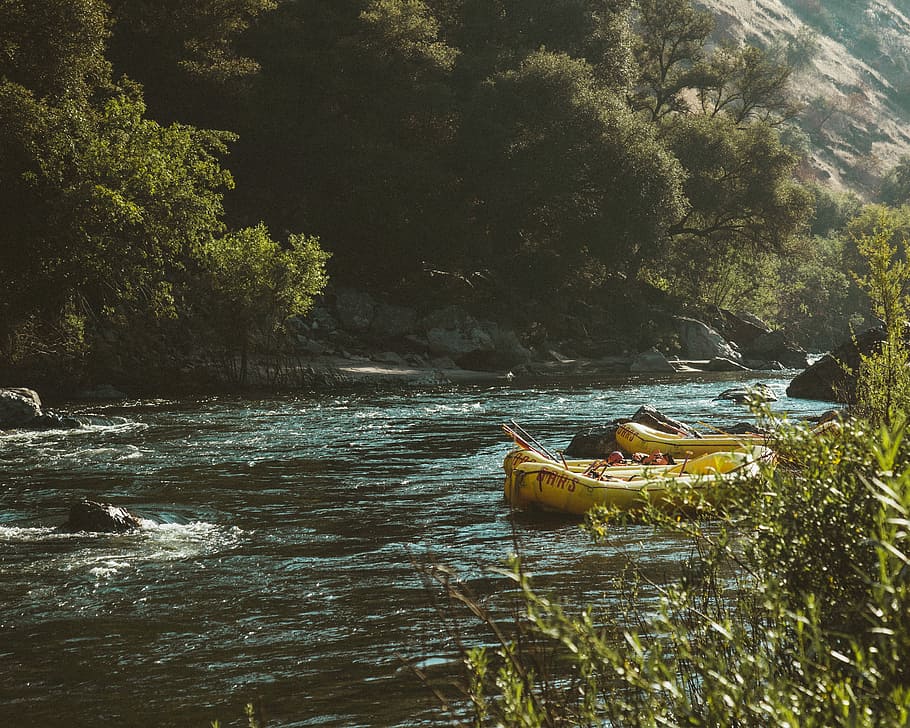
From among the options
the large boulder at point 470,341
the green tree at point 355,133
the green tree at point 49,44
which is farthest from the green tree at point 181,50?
the large boulder at point 470,341

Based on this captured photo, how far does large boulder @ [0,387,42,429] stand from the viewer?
19219 mm

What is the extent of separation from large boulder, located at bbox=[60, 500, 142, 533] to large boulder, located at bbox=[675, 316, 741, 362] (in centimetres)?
3599

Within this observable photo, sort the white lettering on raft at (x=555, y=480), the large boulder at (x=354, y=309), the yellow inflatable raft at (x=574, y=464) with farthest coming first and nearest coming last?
the large boulder at (x=354, y=309) < the yellow inflatable raft at (x=574, y=464) < the white lettering on raft at (x=555, y=480)

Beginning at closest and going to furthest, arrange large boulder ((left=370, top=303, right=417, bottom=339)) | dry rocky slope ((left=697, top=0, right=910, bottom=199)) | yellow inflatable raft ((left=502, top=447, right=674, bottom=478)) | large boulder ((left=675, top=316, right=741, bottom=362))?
yellow inflatable raft ((left=502, top=447, right=674, bottom=478)), large boulder ((left=370, top=303, right=417, bottom=339)), large boulder ((left=675, top=316, right=741, bottom=362)), dry rocky slope ((left=697, top=0, right=910, bottom=199))

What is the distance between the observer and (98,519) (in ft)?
33.2

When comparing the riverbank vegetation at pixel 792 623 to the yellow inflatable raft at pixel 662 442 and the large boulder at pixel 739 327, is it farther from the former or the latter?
the large boulder at pixel 739 327

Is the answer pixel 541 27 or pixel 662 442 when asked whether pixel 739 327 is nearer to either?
pixel 541 27

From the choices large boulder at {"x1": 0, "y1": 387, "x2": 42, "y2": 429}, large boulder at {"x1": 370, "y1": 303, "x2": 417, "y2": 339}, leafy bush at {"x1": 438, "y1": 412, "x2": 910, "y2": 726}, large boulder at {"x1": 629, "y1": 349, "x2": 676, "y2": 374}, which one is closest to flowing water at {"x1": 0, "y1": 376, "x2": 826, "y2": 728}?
leafy bush at {"x1": 438, "y1": 412, "x2": 910, "y2": 726}

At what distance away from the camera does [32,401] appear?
19828 mm

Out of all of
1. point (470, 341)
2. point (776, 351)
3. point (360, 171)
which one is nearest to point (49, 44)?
point (360, 171)

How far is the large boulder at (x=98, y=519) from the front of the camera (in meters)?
10.1

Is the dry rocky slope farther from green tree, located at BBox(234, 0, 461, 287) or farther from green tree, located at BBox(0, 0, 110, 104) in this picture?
green tree, located at BBox(0, 0, 110, 104)

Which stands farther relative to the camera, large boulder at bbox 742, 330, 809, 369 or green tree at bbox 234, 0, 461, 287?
large boulder at bbox 742, 330, 809, 369

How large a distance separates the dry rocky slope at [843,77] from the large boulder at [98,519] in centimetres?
11768
